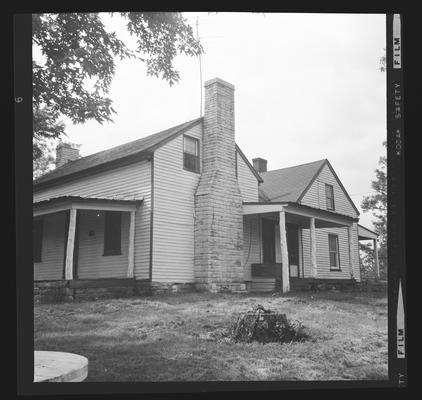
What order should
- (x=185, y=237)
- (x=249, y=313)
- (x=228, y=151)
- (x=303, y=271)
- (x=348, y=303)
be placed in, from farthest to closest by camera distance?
(x=303, y=271)
(x=228, y=151)
(x=185, y=237)
(x=348, y=303)
(x=249, y=313)

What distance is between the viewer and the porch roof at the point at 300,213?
10656 mm

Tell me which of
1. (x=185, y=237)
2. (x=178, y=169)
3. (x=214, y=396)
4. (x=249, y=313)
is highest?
(x=178, y=169)

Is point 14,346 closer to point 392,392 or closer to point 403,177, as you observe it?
point 392,392

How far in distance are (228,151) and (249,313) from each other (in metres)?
6.01

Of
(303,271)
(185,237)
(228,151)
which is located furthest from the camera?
(303,271)

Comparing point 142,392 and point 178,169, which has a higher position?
point 178,169

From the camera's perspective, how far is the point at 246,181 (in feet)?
38.0

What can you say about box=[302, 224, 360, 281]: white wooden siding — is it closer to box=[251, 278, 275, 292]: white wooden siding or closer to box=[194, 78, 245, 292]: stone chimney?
box=[251, 278, 275, 292]: white wooden siding

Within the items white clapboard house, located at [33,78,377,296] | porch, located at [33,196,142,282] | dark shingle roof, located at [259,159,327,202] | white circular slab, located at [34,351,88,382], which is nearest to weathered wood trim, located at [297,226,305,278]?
white clapboard house, located at [33,78,377,296]

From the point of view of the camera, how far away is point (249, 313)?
516 centimetres

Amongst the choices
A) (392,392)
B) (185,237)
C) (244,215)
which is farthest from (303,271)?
(392,392)

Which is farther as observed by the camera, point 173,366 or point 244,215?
point 244,215

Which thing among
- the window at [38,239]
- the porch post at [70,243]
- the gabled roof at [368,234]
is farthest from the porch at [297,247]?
the window at [38,239]

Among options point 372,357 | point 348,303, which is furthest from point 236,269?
point 372,357
